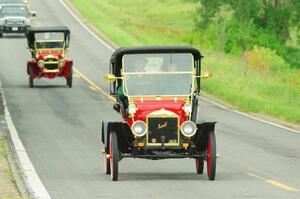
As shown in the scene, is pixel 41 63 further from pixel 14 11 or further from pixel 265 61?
pixel 14 11

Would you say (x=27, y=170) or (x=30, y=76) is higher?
(x=27, y=170)

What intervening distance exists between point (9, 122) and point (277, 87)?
50.4 feet

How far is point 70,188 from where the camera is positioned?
1542cm

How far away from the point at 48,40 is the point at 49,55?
1014mm

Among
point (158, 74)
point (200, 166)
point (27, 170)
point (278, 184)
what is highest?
point (158, 74)

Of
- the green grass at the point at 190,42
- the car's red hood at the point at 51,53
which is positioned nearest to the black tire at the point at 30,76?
the car's red hood at the point at 51,53

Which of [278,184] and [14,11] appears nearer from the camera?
[278,184]

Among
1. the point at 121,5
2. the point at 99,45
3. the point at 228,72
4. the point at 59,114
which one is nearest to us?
the point at 59,114

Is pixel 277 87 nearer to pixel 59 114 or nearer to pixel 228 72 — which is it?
pixel 228 72

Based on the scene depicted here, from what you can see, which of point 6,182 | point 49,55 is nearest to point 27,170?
point 6,182

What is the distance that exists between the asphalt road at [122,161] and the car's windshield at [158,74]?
1414 millimetres

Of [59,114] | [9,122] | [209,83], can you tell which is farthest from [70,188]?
[209,83]

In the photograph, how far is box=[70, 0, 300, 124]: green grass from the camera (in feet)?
118

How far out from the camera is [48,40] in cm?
4212
